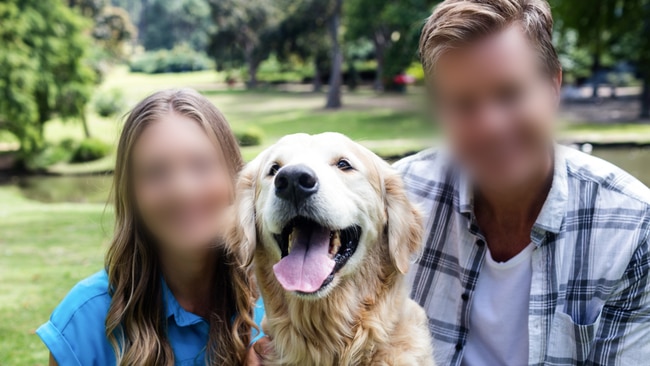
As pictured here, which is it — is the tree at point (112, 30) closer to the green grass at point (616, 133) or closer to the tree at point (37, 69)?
the tree at point (37, 69)

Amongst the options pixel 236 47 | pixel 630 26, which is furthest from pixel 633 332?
pixel 236 47

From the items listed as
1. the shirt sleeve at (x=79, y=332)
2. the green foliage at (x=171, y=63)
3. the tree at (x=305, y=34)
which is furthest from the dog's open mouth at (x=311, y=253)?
the green foliage at (x=171, y=63)

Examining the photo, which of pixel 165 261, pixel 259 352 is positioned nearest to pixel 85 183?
pixel 165 261

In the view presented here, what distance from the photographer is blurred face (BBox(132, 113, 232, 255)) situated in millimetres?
2805

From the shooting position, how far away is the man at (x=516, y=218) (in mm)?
2332

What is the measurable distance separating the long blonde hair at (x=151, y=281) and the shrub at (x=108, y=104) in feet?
90.6

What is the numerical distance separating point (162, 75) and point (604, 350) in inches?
2473

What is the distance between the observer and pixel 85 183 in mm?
18344

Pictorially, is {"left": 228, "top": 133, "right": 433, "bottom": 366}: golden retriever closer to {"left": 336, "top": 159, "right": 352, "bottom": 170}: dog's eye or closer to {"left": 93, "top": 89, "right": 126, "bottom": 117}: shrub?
{"left": 336, "top": 159, "right": 352, "bottom": 170}: dog's eye

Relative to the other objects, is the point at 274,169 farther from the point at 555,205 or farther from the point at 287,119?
the point at 287,119

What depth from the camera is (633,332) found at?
258 cm

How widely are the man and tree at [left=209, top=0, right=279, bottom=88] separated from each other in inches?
1664

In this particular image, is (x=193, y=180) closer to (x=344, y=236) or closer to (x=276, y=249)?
(x=276, y=249)

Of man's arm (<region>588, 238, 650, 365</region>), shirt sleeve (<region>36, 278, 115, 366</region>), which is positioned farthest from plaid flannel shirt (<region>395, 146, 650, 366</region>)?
shirt sleeve (<region>36, 278, 115, 366</region>)
